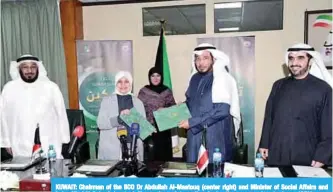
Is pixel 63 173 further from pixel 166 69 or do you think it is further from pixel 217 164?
pixel 166 69

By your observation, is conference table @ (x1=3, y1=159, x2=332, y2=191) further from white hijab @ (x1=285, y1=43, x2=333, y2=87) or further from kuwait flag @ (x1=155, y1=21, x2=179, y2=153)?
kuwait flag @ (x1=155, y1=21, x2=179, y2=153)

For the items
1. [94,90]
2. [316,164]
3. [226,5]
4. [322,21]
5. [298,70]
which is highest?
[226,5]

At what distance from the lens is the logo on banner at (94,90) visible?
373 centimetres

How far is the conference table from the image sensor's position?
161cm

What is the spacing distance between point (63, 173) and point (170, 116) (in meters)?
0.79

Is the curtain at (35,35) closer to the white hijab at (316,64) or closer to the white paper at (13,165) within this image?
the white paper at (13,165)

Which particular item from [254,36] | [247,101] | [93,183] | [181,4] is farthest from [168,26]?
[93,183]

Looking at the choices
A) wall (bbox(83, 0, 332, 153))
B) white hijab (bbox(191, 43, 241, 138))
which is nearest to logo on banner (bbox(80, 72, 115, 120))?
wall (bbox(83, 0, 332, 153))

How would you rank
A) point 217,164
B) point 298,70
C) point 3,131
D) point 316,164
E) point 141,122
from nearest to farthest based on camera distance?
point 217,164 < point 316,164 < point 298,70 < point 141,122 < point 3,131

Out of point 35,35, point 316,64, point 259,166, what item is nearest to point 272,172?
point 259,166

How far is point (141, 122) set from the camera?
7.74 ft

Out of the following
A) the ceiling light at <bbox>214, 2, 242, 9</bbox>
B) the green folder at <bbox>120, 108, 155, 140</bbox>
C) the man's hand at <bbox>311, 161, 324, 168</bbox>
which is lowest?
the man's hand at <bbox>311, 161, 324, 168</bbox>

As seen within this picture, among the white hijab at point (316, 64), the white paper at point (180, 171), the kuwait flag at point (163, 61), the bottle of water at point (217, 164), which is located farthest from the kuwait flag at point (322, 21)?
the white paper at point (180, 171)

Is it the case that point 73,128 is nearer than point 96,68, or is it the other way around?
point 73,128
